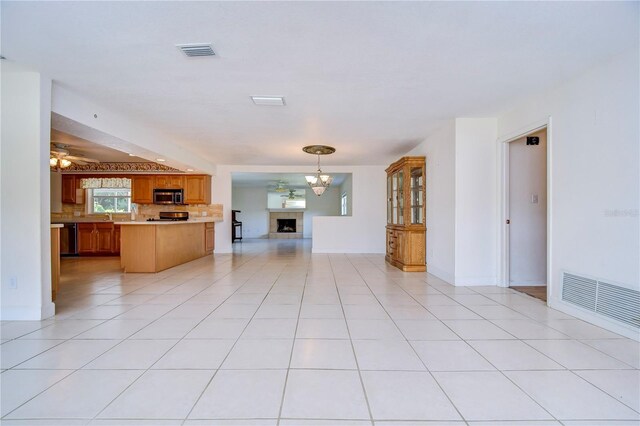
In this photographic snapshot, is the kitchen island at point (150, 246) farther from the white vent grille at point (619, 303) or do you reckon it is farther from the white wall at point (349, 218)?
the white vent grille at point (619, 303)

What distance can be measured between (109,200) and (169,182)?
1946 mm

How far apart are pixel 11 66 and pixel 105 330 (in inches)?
99.7

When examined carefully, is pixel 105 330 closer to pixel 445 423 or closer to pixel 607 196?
pixel 445 423

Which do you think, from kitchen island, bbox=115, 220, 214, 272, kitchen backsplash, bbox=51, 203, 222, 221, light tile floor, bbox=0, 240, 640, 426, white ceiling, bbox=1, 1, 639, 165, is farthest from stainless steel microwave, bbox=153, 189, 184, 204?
light tile floor, bbox=0, 240, 640, 426

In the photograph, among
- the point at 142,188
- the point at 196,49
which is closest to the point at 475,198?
the point at 196,49

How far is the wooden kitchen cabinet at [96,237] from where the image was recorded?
743cm

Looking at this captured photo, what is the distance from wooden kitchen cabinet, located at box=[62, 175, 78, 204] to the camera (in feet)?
25.3

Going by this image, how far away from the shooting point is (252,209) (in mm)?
13977

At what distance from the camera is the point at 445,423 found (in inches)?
55.6

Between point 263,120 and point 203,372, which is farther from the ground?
point 263,120

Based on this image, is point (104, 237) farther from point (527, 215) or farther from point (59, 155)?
point (527, 215)

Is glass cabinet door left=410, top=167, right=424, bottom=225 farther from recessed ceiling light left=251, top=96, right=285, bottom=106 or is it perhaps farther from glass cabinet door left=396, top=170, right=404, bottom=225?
recessed ceiling light left=251, top=96, right=285, bottom=106

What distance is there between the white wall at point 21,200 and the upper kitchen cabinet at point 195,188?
4960 mm

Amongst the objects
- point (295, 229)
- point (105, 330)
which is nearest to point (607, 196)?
point (105, 330)
